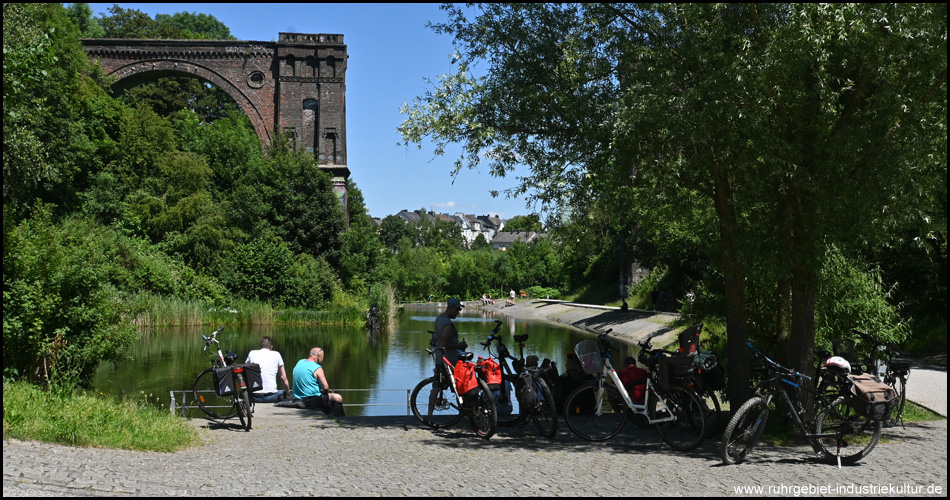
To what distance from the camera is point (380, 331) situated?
34969 millimetres

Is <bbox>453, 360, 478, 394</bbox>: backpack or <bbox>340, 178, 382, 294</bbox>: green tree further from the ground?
<bbox>340, 178, 382, 294</bbox>: green tree

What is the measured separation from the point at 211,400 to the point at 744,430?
36.4 ft

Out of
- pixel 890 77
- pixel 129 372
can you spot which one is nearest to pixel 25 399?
pixel 890 77

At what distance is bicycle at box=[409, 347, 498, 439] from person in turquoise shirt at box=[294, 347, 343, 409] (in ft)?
5.53

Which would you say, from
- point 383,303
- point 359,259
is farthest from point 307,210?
point 383,303

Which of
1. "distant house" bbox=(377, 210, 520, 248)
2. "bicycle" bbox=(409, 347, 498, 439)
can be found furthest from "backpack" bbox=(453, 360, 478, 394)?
"distant house" bbox=(377, 210, 520, 248)

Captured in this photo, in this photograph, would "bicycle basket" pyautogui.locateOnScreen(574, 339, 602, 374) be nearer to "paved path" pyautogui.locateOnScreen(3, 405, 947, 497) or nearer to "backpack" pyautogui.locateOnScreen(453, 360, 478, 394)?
"paved path" pyautogui.locateOnScreen(3, 405, 947, 497)

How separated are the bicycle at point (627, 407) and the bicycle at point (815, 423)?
766mm

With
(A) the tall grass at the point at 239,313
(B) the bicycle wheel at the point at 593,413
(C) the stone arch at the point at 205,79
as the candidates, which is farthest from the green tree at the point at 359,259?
(B) the bicycle wheel at the point at 593,413

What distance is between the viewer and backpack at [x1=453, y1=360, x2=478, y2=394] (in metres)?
8.76

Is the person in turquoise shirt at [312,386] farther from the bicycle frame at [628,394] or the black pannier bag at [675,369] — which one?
the black pannier bag at [675,369]

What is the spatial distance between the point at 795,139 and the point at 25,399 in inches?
334

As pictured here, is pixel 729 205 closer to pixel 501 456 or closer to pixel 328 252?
pixel 501 456

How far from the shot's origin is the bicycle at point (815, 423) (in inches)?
284
